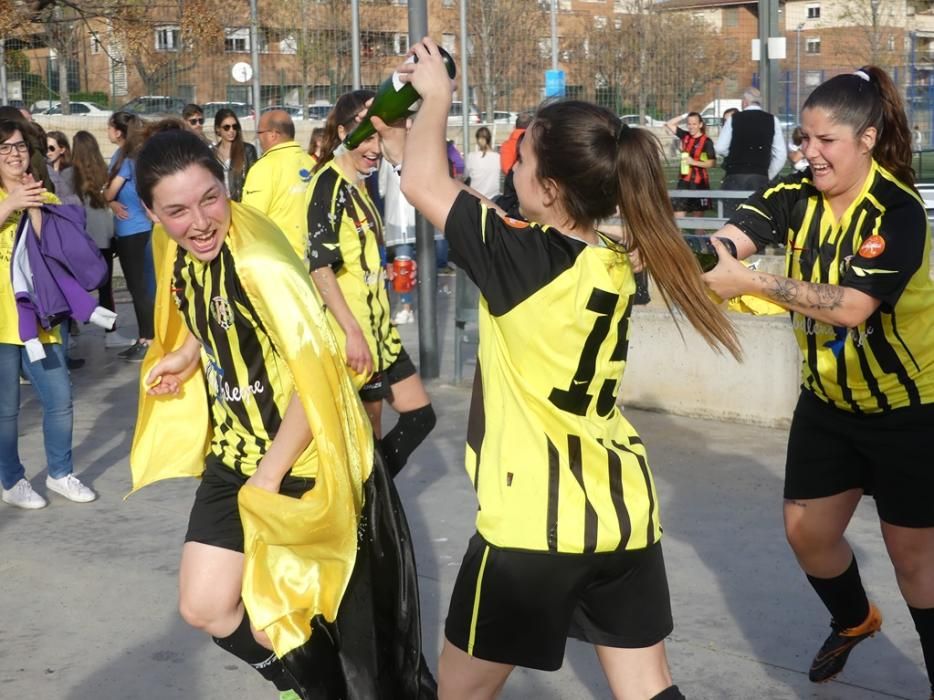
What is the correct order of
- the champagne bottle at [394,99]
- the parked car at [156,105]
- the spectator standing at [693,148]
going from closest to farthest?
the champagne bottle at [394,99], the parked car at [156,105], the spectator standing at [693,148]

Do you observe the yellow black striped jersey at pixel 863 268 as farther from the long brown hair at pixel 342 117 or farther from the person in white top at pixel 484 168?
the person in white top at pixel 484 168

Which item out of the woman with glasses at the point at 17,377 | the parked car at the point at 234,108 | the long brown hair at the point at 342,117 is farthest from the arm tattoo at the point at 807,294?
the parked car at the point at 234,108

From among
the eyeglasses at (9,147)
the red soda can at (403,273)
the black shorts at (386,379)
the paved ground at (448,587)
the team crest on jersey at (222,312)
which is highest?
the eyeglasses at (9,147)

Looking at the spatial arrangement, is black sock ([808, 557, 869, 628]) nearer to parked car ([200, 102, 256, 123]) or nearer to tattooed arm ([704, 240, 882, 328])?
tattooed arm ([704, 240, 882, 328])

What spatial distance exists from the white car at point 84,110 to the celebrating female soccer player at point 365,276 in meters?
8.64

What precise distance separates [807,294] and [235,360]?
1.55 metres

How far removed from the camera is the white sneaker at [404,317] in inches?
463

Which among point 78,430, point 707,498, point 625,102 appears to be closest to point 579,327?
point 707,498

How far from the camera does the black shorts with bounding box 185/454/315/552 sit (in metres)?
3.57

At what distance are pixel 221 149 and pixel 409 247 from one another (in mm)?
1999

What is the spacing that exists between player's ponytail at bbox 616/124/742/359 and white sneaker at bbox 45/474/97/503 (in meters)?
4.42

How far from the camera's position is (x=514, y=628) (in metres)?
2.85

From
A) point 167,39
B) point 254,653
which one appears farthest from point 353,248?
point 167,39

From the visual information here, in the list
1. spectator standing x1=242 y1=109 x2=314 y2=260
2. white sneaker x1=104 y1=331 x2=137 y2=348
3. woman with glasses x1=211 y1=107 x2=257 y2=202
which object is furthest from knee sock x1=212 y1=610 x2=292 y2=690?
white sneaker x1=104 y1=331 x2=137 y2=348
